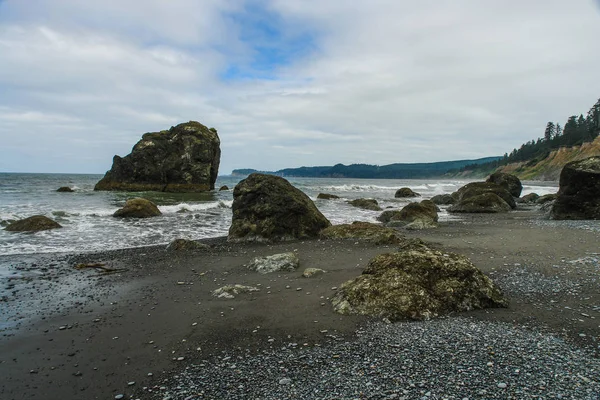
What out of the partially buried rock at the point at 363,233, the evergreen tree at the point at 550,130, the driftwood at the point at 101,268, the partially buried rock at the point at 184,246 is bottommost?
the driftwood at the point at 101,268

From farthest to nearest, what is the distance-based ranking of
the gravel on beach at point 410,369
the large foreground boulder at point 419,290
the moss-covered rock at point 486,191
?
the moss-covered rock at point 486,191 → the large foreground boulder at point 419,290 → the gravel on beach at point 410,369

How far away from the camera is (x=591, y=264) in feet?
27.5

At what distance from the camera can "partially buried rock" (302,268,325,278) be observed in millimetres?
8852

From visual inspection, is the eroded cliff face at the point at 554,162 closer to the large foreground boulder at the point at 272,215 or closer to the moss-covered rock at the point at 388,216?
the moss-covered rock at the point at 388,216

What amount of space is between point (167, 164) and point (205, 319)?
53.7 metres

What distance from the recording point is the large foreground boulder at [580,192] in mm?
17516

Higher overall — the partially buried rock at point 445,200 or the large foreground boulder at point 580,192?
the large foreground boulder at point 580,192

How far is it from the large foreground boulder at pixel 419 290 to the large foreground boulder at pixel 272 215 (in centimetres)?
825

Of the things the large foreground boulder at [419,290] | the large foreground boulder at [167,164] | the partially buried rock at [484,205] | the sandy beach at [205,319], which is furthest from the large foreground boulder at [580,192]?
the large foreground boulder at [167,164]

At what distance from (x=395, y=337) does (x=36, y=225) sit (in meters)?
17.8

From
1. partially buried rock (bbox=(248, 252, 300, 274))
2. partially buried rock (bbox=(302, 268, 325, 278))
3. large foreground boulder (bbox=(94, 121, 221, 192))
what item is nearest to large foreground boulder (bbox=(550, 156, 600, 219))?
partially buried rock (bbox=(302, 268, 325, 278))

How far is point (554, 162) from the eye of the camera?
101438 mm

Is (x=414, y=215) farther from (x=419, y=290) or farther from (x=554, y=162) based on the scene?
(x=554, y=162)

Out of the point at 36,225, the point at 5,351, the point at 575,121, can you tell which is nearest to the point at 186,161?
the point at 36,225
